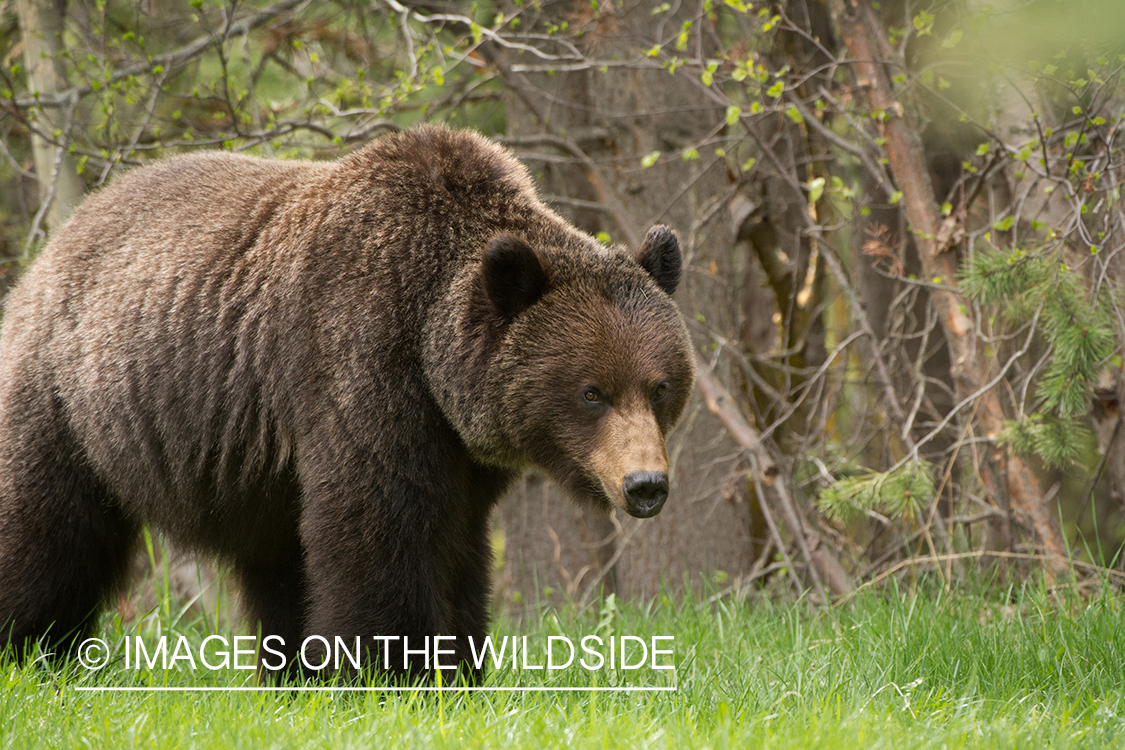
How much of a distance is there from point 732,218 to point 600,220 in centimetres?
113

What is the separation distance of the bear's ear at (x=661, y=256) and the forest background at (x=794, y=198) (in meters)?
1.22

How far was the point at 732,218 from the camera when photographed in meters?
9.19

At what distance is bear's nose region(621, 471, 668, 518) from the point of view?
162 inches

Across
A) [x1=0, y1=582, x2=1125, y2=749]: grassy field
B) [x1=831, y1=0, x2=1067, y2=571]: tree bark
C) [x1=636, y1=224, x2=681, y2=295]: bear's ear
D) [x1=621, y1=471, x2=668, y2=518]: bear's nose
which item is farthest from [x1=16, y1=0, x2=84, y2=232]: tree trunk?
[x1=831, y1=0, x2=1067, y2=571]: tree bark

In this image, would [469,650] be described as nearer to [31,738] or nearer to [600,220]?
[31,738]

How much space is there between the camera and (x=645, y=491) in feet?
13.5

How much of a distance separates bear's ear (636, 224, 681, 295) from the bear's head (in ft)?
0.99

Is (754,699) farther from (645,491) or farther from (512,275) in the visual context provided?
(512,275)

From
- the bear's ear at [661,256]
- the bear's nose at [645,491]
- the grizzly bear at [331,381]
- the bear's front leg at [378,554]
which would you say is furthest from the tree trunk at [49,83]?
the bear's nose at [645,491]

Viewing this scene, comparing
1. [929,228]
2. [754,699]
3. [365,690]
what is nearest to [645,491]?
[754,699]

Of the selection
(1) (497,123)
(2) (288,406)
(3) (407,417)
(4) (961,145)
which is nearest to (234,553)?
(2) (288,406)

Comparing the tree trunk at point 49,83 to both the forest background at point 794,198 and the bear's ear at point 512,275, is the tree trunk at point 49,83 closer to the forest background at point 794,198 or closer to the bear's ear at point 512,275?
the forest background at point 794,198

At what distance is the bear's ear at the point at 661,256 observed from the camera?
496 centimetres

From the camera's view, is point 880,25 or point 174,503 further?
point 880,25
